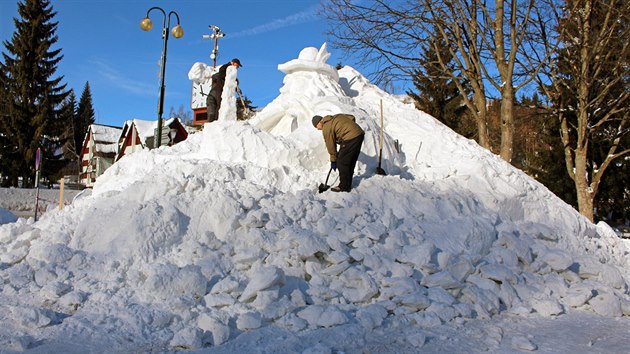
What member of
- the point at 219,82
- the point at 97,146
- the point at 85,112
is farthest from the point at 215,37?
the point at 85,112

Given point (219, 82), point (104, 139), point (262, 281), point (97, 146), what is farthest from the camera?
point (104, 139)

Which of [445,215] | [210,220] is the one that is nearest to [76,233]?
[210,220]

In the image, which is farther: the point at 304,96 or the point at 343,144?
the point at 304,96

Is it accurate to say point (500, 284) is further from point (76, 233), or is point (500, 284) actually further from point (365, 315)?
point (76, 233)

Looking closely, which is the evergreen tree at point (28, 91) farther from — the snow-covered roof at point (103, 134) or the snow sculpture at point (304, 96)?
the snow sculpture at point (304, 96)

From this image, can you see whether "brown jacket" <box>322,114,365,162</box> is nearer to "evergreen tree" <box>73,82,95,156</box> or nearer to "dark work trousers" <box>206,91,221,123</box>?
"dark work trousers" <box>206,91,221,123</box>

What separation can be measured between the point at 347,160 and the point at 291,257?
2214 millimetres

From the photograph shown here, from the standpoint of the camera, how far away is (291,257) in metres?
4.79

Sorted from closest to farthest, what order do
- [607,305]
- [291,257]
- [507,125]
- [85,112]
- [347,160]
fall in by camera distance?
[607,305]
[291,257]
[347,160]
[507,125]
[85,112]

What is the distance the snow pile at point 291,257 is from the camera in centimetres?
364

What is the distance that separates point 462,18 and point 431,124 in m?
4.35

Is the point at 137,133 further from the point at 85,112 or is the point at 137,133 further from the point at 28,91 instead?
the point at 85,112

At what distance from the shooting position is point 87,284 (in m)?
4.23

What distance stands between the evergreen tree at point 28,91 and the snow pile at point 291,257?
22.3 metres
